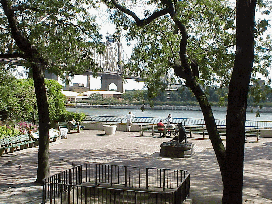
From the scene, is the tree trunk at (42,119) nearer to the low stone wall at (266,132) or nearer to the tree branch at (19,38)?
the tree branch at (19,38)

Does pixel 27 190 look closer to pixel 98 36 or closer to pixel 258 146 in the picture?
pixel 98 36

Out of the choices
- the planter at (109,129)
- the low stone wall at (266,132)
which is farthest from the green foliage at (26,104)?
the low stone wall at (266,132)

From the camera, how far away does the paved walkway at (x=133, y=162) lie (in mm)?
8617

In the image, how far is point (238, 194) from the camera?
6.21m

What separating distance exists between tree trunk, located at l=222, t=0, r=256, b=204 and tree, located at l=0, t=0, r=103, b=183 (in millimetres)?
5087

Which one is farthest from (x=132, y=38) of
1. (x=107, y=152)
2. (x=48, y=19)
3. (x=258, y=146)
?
(x=258, y=146)

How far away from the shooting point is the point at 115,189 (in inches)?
259

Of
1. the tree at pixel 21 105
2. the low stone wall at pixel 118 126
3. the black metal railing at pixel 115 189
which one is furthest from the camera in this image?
the low stone wall at pixel 118 126

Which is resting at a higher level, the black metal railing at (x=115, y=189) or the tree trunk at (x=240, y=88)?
the tree trunk at (x=240, y=88)

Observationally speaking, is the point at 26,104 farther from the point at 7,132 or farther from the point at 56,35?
the point at 56,35

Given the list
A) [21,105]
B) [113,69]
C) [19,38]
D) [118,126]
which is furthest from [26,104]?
[113,69]

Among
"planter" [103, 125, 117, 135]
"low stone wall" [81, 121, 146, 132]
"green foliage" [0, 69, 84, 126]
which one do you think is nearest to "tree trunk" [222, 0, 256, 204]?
"green foliage" [0, 69, 84, 126]

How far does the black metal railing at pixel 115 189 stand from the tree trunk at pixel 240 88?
1348 mm

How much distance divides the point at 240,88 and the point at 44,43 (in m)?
6.46
